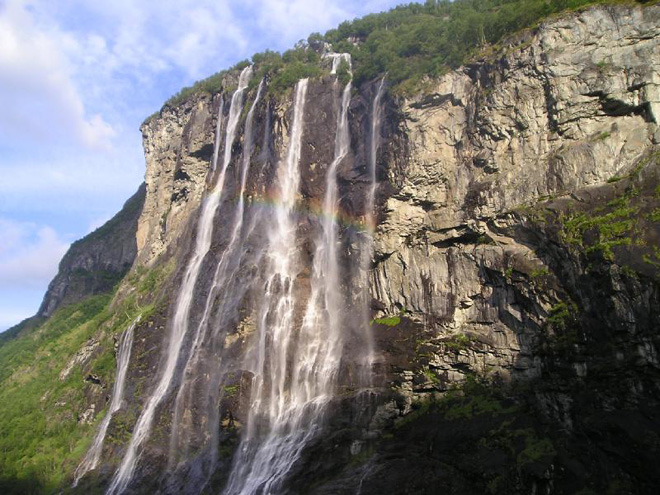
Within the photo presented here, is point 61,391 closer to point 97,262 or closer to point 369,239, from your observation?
point 369,239

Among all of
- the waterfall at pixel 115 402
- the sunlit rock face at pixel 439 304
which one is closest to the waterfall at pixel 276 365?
the sunlit rock face at pixel 439 304

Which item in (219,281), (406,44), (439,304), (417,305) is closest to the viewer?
(439,304)

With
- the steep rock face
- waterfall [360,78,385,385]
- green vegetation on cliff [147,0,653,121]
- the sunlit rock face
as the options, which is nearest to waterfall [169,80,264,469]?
the sunlit rock face

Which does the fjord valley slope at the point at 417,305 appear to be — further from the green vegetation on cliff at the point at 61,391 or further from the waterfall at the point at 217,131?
the waterfall at the point at 217,131

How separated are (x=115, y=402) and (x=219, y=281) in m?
11.1

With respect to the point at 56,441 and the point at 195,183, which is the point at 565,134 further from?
the point at 56,441

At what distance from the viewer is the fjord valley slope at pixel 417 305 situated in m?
20.3

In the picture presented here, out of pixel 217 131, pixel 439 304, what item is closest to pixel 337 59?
pixel 217 131

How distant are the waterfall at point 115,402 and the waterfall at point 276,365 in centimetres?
1220

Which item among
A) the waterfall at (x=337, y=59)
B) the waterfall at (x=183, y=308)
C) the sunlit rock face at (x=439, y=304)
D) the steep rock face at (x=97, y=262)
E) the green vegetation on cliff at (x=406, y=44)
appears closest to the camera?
the sunlit rock face at (x=439, y=304)

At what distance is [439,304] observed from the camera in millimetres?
27359

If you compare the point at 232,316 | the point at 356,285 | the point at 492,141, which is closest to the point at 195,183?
the point at 232,316

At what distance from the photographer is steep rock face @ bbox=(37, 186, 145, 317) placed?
7073cm

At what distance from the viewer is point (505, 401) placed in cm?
2303
